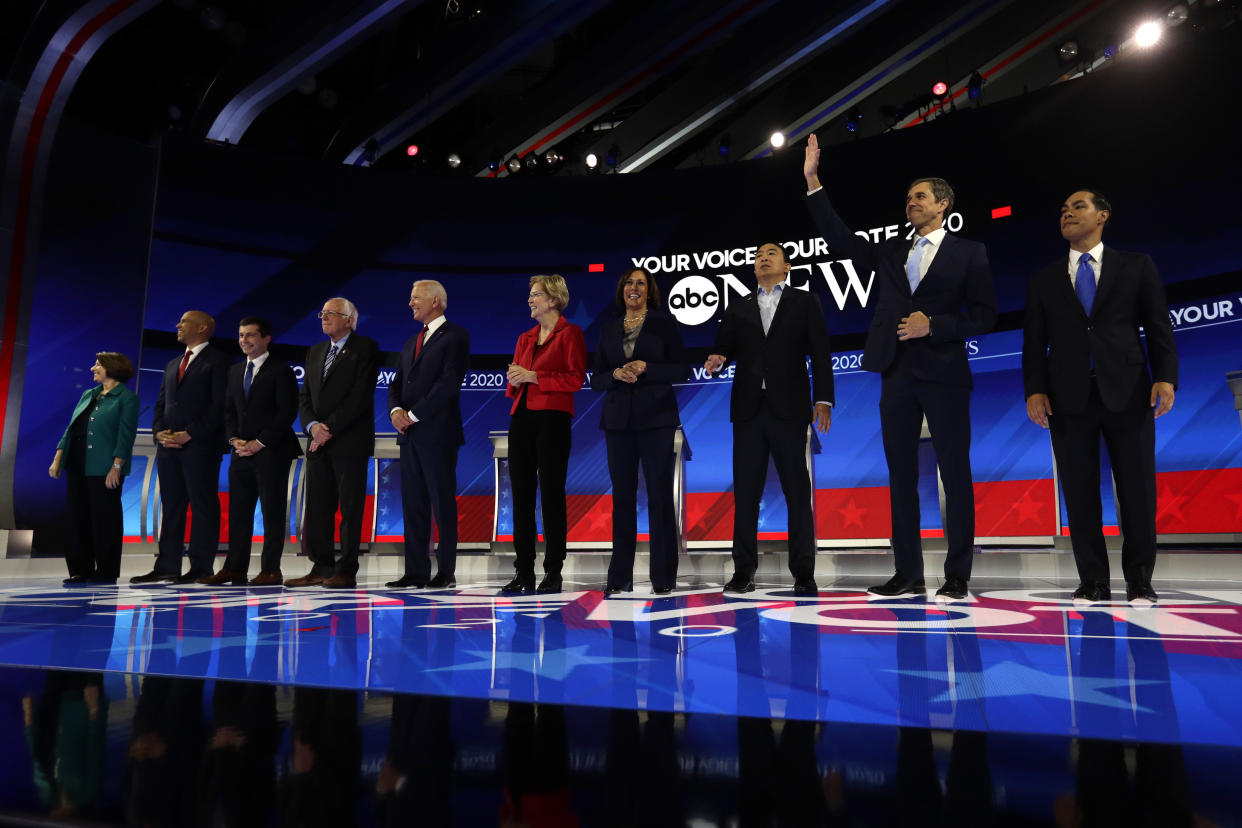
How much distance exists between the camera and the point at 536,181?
28.3ft

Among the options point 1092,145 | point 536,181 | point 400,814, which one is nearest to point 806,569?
point 400,814

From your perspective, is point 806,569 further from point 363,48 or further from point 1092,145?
point 363,48

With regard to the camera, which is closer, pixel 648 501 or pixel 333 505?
pixel 648 501

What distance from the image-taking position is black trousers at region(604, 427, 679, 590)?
322cm

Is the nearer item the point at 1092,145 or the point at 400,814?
the point at 400,814

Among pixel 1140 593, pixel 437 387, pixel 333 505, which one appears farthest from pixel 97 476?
pixel 1140 593

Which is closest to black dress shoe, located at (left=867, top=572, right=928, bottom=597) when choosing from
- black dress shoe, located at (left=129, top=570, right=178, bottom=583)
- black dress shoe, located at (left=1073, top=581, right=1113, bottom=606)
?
black dress shoe, located at (left=1073, top=581, right=1113, bottom=606)

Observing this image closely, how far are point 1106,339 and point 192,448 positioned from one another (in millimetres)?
3986

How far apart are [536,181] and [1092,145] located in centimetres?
499

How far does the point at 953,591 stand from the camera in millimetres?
2654

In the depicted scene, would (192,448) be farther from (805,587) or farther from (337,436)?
(805,587)

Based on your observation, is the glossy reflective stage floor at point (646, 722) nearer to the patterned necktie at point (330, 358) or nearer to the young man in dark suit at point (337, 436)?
the young man in dark suit at point (337, 436)

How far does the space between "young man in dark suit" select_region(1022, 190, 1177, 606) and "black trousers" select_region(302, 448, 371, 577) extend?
2711mm

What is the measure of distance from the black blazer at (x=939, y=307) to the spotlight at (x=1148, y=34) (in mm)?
5178
